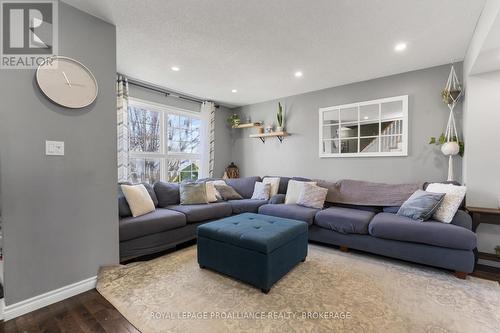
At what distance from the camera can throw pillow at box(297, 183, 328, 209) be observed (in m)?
3.31

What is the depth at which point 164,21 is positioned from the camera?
2.08m

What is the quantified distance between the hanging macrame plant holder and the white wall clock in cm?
400

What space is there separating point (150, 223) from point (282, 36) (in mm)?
2522

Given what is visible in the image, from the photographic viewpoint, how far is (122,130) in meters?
3.32

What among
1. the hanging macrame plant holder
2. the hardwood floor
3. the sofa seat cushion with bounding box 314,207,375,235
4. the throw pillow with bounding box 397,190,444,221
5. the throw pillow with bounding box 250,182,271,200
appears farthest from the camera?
the throw pillow with bounding box 250,182,271,200

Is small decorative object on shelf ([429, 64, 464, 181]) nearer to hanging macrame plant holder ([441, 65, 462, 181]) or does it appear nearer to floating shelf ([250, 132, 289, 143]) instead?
hanging macrame plant holder ([441, 65, 462, 181])

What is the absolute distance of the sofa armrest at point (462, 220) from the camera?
2.27 metres

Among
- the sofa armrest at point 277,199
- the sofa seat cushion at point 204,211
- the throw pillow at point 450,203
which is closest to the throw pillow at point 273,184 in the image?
the sofa armrest at point 277,199

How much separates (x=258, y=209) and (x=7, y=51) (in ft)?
10.3

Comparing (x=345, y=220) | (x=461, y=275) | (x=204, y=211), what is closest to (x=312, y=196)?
(x=345, y=220)

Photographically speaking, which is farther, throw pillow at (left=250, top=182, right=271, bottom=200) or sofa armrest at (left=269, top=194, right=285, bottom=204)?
throw pillow at (left=250, top=182, right=271, bottom=200)

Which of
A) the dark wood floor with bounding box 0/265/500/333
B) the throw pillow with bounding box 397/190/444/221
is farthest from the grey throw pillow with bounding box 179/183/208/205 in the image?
the throw pillow with bounding box 397/190/444/221

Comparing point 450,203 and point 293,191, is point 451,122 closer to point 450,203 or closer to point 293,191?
point 450,203

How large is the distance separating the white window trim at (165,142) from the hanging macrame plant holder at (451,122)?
3.90 meters
